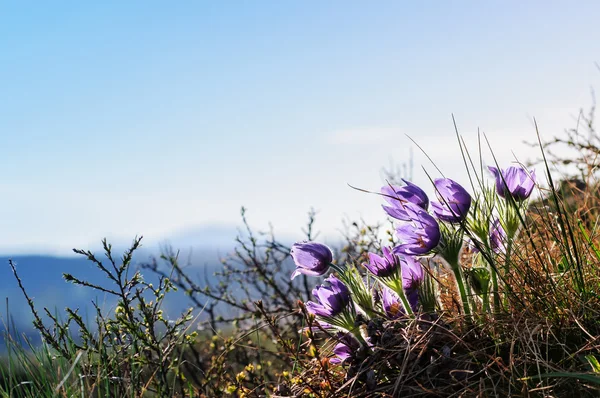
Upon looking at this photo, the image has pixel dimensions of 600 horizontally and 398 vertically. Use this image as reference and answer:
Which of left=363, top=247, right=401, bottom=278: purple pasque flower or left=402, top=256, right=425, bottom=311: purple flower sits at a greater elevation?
left=363, top=247, right=401, bottom=278: purple pasque flower

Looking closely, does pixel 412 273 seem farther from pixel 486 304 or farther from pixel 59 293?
pixel 59 293

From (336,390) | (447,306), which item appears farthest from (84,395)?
(447,306)

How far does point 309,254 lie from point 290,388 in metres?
0.51

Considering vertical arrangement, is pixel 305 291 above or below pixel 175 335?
below

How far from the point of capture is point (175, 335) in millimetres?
2812

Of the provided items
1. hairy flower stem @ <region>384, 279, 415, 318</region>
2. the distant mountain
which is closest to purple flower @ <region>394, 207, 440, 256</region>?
hairy flower stem @ <region>384, 279, 415, 318</region>

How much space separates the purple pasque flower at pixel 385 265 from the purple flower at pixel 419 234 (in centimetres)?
13

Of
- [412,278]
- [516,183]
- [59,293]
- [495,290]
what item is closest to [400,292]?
[412,278]

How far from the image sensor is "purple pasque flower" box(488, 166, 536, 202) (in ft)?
7.21

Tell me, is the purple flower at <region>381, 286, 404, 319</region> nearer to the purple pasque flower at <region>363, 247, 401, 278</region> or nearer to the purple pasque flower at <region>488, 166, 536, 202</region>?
the purple pasque flower at <region>363, 247, 401, 278</region>

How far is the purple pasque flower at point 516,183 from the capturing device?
2.20 meters

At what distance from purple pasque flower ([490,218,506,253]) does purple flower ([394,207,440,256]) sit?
0.30 m

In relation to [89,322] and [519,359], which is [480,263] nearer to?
[519,359]

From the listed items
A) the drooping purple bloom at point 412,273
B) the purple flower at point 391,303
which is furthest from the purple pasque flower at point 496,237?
the purple flower at point 391,303
